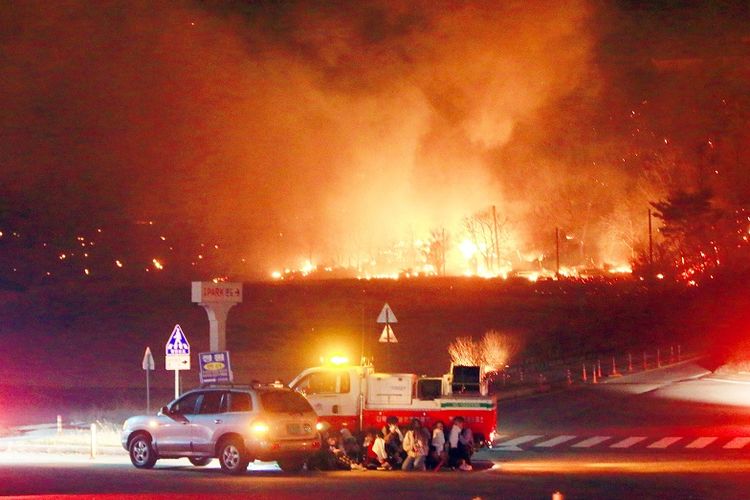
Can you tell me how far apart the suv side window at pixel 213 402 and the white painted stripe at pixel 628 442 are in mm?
11201

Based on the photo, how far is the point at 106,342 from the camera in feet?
211

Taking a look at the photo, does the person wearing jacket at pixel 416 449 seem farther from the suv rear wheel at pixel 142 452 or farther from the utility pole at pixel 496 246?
the utility pole at pixel 496 246

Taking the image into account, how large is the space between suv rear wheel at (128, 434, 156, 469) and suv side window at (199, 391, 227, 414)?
4.48ft

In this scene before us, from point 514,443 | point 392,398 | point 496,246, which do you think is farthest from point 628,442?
point 496,246

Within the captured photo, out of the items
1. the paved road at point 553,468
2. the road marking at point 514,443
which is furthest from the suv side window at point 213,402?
the road marking at point 514,443

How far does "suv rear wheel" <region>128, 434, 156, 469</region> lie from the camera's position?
20.8m

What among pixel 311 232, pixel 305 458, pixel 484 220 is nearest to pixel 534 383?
pixel 305 458

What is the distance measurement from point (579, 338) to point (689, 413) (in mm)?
26675

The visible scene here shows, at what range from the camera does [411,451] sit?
21.6 m

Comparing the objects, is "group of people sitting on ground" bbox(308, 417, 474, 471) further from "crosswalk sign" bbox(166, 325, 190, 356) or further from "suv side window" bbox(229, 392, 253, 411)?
"crosswalk sign" bbox(166, 325, 190, 356)

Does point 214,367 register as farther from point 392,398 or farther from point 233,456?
point 233,456

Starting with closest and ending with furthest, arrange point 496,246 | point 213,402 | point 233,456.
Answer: point 233,456
point 213,402
point 496,246

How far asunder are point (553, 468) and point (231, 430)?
6.36 m

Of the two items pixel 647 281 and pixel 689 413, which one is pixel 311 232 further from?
pixel 689 413
